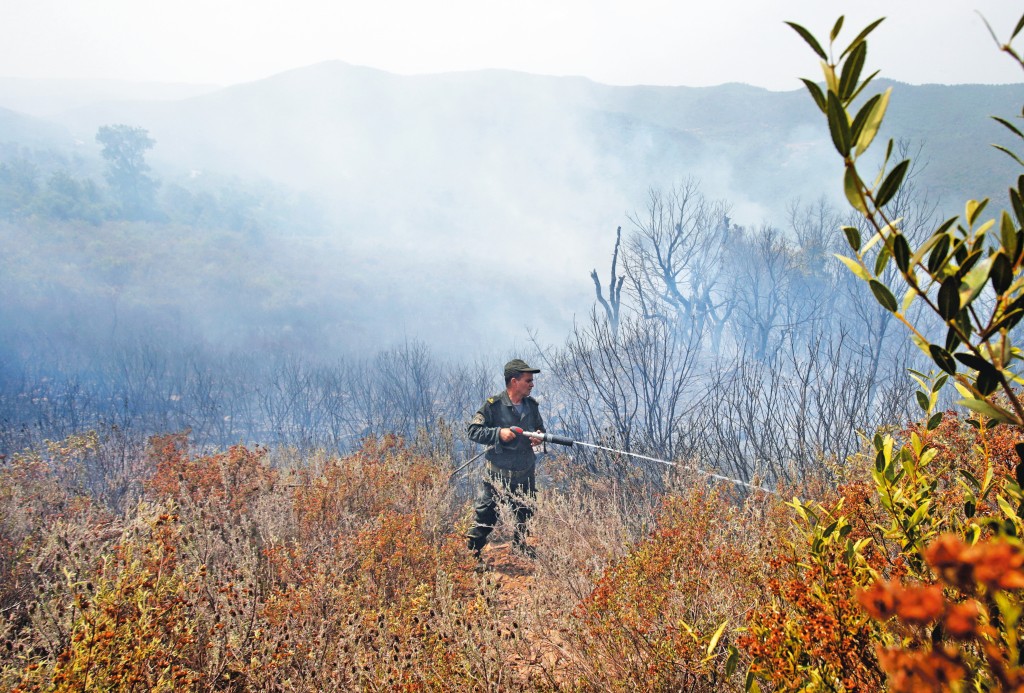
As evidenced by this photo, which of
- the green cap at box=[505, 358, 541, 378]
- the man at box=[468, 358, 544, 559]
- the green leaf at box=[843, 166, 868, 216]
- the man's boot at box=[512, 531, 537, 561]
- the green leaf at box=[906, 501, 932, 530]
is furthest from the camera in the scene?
the green cap at box=[505, 358, 541, 378]

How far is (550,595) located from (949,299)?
9.62 ft

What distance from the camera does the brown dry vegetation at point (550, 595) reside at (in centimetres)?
125

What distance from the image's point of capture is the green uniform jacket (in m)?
5.07

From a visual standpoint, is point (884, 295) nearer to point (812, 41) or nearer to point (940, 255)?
point (940, 255)

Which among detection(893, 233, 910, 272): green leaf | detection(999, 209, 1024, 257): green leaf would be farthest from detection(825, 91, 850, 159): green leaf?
detection(999, 209, 1024, 257): green leaf

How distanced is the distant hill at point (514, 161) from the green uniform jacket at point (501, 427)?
30699mm

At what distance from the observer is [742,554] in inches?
114

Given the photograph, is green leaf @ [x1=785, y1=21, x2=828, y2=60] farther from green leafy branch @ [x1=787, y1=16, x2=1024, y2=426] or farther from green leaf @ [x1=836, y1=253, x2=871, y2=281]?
green leaf @ [x1=836, y1=253, x2=871, y2=281]

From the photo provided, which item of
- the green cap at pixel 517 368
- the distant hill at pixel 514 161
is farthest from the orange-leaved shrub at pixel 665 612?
the distant hill at pixel 514 161

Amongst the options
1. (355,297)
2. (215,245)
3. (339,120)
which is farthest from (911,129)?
(339,120)

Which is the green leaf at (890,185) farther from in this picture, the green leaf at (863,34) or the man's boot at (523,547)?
the man's boot at (523,547)

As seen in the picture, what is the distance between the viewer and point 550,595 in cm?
319

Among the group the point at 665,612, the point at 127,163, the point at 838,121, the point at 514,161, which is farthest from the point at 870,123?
the point at 514,161

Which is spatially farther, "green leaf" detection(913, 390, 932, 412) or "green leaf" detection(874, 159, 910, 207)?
"green leaf" detection(913, 390, 932, 412)
